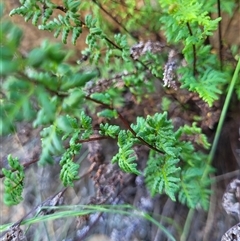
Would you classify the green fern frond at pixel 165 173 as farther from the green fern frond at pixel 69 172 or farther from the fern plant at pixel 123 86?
the green fern frond at pixel 69 172

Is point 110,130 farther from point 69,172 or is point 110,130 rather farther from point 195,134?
point 195,134

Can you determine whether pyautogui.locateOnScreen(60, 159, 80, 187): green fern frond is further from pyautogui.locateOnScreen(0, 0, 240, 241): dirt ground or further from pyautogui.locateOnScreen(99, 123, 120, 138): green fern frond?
pyautogui.locateOnScreen(0, 0, 240, 241): dirt ground

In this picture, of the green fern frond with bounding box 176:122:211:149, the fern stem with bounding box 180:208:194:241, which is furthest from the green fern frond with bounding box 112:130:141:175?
the fern stem with bounding box 180:208:194:241

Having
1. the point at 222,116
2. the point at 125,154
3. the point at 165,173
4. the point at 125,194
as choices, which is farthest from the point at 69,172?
the point at 222,116

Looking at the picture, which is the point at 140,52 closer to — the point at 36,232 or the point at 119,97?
the point at 119,97

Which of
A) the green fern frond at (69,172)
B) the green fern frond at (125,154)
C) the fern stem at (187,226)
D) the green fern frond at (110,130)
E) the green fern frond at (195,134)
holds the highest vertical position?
the green fern frond at (195,134)

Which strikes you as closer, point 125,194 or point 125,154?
point 125,154

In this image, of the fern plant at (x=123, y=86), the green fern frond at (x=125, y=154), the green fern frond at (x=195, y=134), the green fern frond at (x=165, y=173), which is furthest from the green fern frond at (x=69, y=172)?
the green fern frond at (x=195, y=134)
